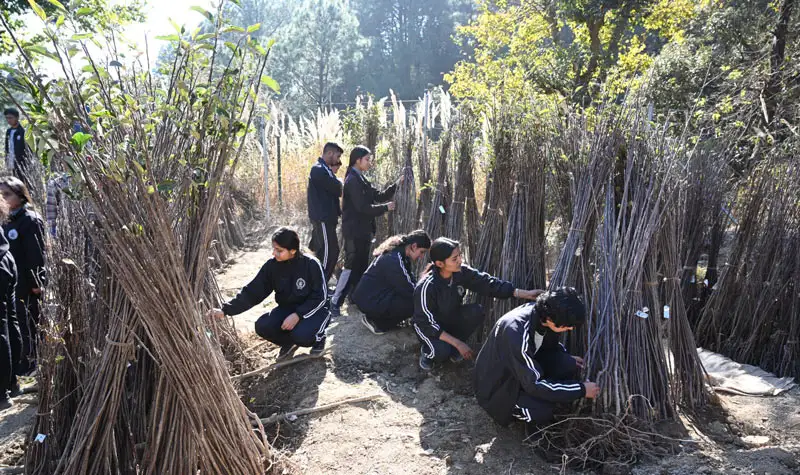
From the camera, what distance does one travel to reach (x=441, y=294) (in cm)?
397

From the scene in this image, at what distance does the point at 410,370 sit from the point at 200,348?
7.05 ft

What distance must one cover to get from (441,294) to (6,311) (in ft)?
9.21

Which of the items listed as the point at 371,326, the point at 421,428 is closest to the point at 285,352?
the point at 371,326

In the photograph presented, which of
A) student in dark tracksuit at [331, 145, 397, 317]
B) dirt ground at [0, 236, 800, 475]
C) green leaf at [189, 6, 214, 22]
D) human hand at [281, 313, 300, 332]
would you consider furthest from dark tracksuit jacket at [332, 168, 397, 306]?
green leaf at [189, 6, 214, 22]

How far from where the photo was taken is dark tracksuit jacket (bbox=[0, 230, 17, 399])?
3736mm

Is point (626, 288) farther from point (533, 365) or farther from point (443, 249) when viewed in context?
point (443, 249)

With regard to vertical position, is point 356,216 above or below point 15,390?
above

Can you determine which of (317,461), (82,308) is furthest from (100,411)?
(317,461)

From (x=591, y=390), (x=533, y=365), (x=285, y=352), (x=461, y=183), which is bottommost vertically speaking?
(x=285, y=352)

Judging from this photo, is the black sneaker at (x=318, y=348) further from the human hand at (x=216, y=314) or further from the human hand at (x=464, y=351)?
the human hand at (x=464, y=351)

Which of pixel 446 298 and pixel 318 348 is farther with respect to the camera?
Result: pixel 318 348

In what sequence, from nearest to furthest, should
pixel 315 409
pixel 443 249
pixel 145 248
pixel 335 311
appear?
pixel 145 248 < pixel 315 409 < pixel 443 249 < pixel 335 311

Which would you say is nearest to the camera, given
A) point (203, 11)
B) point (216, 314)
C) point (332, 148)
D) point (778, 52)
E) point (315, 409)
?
point (203, 11)

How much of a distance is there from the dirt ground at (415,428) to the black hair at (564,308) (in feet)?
2.40
